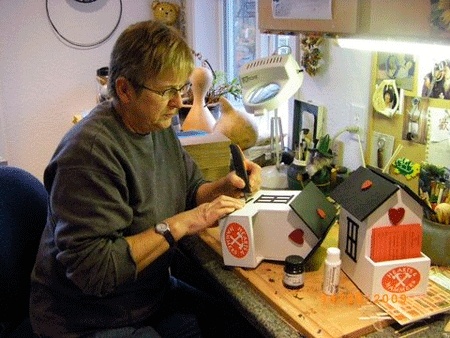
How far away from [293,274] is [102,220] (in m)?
0.42

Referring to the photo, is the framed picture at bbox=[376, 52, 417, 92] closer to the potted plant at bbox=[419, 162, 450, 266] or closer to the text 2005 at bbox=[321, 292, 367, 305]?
the potted plant at bbox=[419, 162, 450, 266]

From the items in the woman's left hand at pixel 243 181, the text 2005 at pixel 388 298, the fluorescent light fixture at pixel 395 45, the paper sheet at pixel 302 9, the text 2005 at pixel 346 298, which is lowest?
the text 2005 at pixel 346 298

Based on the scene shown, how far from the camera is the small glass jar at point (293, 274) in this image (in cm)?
105

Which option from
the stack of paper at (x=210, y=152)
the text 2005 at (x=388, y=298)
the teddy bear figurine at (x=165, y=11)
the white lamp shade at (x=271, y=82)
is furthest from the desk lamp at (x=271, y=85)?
the teddy bear figurine at (x=165, y=11)

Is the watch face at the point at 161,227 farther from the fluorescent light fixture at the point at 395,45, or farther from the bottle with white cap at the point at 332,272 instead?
the fluorescent light fixture at the point at 395,45

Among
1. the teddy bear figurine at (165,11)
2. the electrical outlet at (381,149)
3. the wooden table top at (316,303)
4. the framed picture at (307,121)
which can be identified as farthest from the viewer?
the teddy bear figurine at (165,11)

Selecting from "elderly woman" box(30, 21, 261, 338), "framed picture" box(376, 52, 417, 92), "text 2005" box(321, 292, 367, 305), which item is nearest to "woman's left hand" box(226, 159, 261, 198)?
"elderly woman" box(30, 21, 261, 338)

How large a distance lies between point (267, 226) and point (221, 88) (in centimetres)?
146

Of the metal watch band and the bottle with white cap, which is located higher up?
the metal watch band

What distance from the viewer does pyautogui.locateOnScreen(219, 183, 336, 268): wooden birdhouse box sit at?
1.11 m

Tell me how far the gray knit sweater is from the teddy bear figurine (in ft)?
5.50

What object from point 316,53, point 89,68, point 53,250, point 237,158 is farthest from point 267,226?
point 89,68

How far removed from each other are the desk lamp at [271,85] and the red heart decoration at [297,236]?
50 centimetres

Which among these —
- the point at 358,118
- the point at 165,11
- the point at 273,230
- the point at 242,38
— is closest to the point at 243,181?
the point at 273,230
